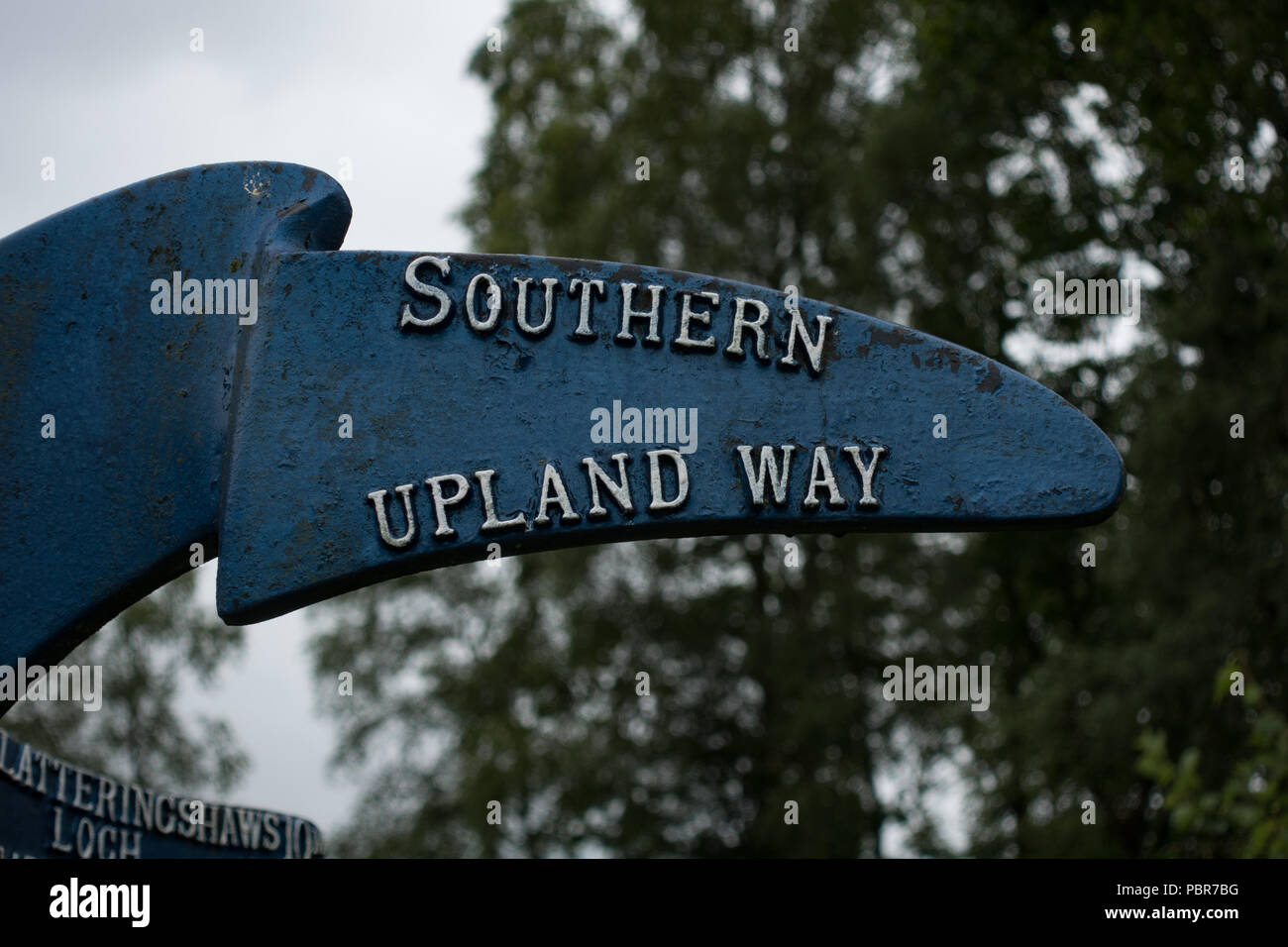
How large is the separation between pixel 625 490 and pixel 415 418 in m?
0.66

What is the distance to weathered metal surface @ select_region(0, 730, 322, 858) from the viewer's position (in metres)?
7.32

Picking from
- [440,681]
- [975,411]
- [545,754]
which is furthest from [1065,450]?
[440,681]

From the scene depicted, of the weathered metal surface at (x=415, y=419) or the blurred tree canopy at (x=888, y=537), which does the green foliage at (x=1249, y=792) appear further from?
the blurred tree canopy at (x=888, y=537)

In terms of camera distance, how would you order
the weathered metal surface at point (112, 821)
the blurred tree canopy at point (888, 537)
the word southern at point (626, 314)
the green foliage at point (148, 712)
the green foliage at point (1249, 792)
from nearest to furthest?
the word southern at point (626, 314) < the green foliage at point (1249, 792) < the weathered metal surface at point (112, 821) < the blurred tree canopy at point (888, 537) < the green foliage at point (148, 712)

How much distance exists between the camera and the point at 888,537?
659 inches

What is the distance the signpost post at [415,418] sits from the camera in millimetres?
4457

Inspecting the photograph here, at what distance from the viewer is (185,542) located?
15.3 feet

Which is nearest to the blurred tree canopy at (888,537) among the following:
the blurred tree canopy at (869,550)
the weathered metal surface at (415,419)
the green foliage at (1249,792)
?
the blurred tree canopy at (869,550)

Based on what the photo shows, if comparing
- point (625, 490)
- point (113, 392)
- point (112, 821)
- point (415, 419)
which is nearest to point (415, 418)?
point (415, 419)

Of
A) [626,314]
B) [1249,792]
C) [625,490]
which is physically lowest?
[1249,792]

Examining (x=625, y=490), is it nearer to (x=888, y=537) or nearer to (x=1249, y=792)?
(x=1249, y=792)

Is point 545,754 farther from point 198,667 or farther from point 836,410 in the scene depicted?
point 836,410

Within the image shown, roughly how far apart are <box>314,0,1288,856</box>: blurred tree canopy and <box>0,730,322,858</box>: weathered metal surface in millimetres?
6858

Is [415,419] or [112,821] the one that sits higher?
[415,419]
